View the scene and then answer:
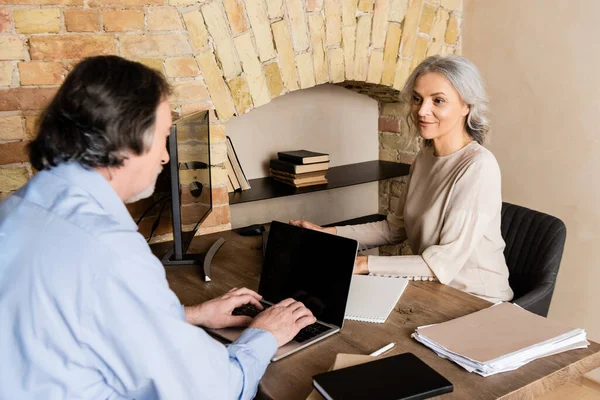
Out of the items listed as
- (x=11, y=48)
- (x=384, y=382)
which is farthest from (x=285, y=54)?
(x=384, y=382)

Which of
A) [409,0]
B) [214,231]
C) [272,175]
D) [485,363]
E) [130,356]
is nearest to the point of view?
[130,356]

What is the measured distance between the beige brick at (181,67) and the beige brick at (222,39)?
11 cm

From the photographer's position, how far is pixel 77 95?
1049 millimetres

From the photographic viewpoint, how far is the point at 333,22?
2.58 metres

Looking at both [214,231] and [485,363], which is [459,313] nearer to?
[485,363]

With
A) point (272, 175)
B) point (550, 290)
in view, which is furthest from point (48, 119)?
point (272, 175)

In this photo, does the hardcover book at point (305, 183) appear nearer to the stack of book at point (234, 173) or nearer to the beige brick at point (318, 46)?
the stack of book at point (234, 173)

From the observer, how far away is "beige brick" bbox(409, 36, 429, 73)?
292cm

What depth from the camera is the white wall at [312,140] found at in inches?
118

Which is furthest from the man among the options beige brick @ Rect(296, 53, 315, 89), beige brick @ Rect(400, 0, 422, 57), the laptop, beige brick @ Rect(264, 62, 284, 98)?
beige brick @ Rect(400, 0, 422, 57)

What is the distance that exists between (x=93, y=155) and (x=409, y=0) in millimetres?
2154

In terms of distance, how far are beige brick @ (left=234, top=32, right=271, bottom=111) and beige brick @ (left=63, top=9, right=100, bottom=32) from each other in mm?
531

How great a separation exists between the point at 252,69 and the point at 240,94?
0.11 metres

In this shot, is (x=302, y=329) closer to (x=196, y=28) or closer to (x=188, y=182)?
(x=188, y=182)
